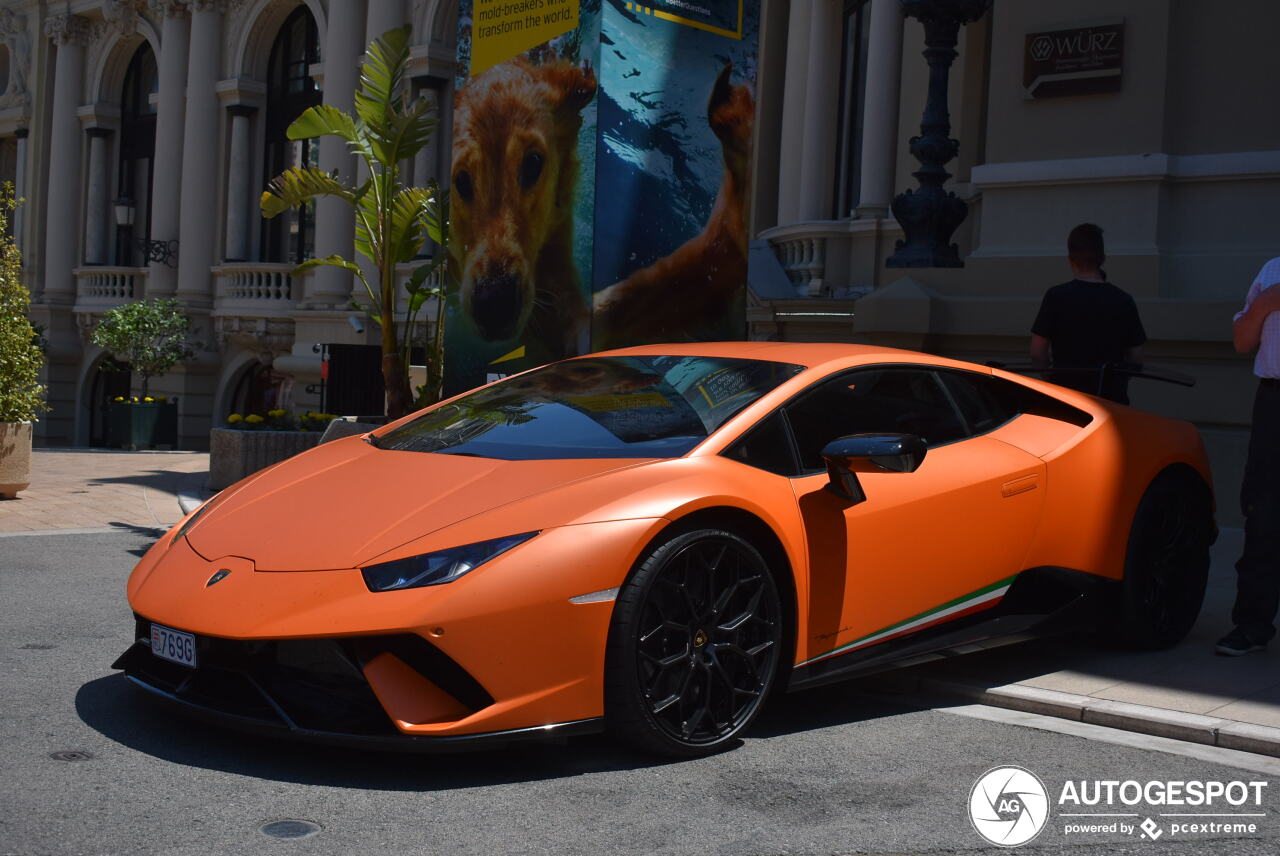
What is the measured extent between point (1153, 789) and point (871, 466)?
1.32m

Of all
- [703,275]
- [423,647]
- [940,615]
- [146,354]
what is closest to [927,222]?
[703,275]

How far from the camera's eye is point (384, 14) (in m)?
23.8

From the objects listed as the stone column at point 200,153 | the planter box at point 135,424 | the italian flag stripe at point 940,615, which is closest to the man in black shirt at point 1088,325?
the italian flag stripe at point 940,615

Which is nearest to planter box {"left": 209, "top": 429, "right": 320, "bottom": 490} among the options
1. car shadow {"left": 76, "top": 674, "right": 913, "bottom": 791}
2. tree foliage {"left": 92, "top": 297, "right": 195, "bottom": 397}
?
car shadow {"left": 76, "top": 674, "right": 913, "bottom": 791}

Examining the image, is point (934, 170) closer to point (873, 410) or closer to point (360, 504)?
point (873, 410)

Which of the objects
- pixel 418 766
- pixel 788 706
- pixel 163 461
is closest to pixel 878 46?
pixel 163 461

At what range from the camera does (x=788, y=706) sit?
16.9ft

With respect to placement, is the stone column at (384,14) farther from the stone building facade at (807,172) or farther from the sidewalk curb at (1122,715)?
the sidewalk curb at (1122,715)

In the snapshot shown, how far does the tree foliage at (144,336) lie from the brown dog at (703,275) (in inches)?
715

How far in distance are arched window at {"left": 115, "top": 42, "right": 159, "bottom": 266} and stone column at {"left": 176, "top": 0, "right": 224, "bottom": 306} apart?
12.4ft

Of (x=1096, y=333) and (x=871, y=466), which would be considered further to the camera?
(x=1096, y=333)

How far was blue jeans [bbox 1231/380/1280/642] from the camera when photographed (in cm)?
577

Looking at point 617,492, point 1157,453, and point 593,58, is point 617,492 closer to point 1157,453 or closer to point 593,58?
point 1157,453

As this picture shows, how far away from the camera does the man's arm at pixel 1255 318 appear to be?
225 inches
